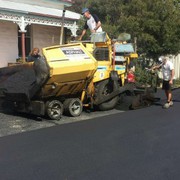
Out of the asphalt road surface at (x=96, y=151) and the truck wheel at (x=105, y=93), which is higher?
the truck wheel at (x=105, y=93)

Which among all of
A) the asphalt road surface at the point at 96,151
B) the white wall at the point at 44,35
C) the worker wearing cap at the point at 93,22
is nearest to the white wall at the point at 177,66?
the white wall at the point at 44,35

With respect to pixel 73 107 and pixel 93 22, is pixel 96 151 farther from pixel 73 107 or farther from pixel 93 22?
pixel 93 22

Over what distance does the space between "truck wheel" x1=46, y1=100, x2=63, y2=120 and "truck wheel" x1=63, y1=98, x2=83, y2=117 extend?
0.22 meters

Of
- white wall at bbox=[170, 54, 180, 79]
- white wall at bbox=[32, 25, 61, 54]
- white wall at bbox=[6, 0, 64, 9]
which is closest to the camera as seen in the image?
white wall at bbox=[6, 0, 64, 9]

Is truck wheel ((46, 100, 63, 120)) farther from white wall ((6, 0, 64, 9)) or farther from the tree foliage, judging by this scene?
white wall ((6, 0, 64, 9))

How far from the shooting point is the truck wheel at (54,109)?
8.47 m

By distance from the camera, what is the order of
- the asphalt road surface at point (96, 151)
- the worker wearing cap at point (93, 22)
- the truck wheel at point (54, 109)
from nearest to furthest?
the asphalt road surface at point (96, 151)
the truck wheel at point (54, 109)
the worker wearing cap at point (93, 22)

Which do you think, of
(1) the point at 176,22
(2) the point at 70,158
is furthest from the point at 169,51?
(2) the point at 70,158

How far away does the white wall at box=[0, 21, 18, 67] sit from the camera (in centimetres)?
1566

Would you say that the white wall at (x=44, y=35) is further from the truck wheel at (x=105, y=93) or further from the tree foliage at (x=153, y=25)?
the truck wheel at (x=105, y=93)

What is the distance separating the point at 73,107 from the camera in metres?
9.07

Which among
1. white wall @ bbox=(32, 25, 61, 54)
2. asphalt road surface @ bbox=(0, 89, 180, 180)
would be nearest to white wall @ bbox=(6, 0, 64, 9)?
white wall @ bbox=(32, 25, 61, 54)

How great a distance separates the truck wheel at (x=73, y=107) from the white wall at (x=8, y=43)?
7.60 meters

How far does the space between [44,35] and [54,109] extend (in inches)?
389
